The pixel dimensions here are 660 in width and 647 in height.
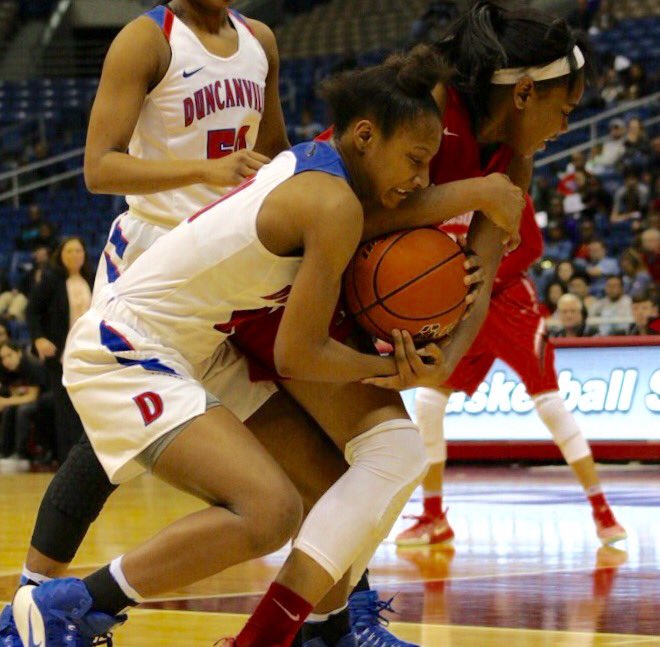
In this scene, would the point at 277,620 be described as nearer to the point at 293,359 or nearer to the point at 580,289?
the point at 293,359

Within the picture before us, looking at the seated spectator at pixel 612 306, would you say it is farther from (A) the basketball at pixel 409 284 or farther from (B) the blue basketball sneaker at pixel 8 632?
(B) the blue basketball sneaker at pixel 8 632

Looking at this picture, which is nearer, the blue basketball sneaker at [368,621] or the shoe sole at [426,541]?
the blue basketball sneaker at [368,621]

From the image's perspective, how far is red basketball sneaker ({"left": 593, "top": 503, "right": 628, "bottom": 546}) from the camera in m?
5.72

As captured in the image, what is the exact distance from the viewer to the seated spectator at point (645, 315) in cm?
1004

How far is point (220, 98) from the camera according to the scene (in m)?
3.79

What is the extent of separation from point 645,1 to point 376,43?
3.92 meters

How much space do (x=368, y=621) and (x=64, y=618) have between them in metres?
0.79

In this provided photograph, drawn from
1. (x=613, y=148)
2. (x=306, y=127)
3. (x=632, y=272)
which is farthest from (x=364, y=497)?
(x=306, y=127)

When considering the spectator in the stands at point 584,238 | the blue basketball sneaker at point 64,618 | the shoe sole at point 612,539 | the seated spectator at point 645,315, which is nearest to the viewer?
the blue basketball sneaker at point 64,618

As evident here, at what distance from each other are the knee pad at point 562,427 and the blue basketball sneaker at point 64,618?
3.19m

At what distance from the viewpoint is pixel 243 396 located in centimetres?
346

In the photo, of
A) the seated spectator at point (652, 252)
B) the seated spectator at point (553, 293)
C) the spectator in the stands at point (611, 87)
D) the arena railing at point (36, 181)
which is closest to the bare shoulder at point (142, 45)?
the seated spectator at point (553, 293)

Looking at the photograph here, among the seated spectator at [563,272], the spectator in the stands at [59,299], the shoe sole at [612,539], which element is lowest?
the seated spectator at [563,272]

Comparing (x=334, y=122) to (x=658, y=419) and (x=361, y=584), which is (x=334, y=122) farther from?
(x=658, y=419)
